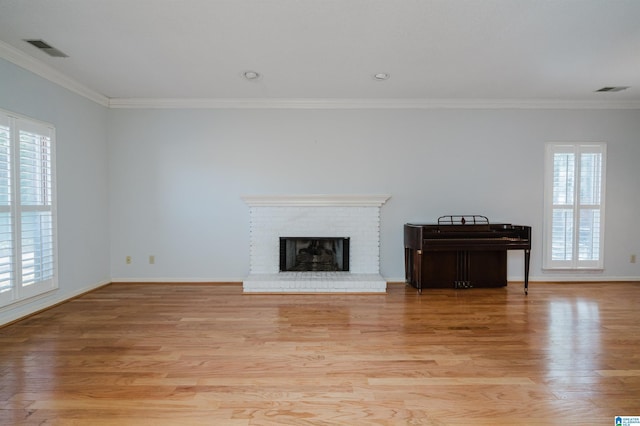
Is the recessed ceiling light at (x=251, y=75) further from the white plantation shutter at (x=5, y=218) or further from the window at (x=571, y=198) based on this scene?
the window at (x=571, y=198)

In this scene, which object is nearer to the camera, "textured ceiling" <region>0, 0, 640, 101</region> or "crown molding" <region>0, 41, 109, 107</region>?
"textured ceiling" <region>0, 0, 640, 101</region>

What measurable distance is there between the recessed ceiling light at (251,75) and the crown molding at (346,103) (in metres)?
0.77

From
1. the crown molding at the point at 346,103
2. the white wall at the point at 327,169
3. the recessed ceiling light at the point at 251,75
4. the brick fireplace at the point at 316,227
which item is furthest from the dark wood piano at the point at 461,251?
the recessed ceiling light at the point at 251,75

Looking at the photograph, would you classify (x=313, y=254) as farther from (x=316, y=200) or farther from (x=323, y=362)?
(x=323, y=362)

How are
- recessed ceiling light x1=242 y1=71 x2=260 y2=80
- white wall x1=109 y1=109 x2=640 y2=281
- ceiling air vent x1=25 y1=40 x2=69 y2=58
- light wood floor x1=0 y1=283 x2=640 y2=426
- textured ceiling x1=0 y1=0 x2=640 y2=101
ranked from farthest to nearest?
white wall x1=109 y1=109 x2=640 y2=281 < recessed ceiling light x1=242 y1=71 x2=260 y2=80 < ceiling air vent x1=25 y1=40 x2=69 y2=58 < textured ceiling x1=0 y1=0 x2=640 y2=101 < light wood floor x1=0 y1=283 x2=640 y2=426

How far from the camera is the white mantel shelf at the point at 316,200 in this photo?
177 inches

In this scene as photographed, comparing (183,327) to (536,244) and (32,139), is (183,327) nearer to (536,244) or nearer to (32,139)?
(32,139)

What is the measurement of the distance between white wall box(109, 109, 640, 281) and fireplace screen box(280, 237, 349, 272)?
59cm

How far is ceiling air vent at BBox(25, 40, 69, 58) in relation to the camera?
2912mm

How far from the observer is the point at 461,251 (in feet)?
14.1

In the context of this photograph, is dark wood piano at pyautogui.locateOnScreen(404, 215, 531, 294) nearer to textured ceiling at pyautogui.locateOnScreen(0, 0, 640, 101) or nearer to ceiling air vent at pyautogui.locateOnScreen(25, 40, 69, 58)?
textured ceiling at pyautogui.locateOnScreen(0, 0, 640, 101)

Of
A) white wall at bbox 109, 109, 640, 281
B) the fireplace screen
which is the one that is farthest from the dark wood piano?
the fireplace screen

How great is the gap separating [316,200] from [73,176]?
2.92m

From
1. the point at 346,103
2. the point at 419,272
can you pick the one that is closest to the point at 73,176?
the point at 346,103
